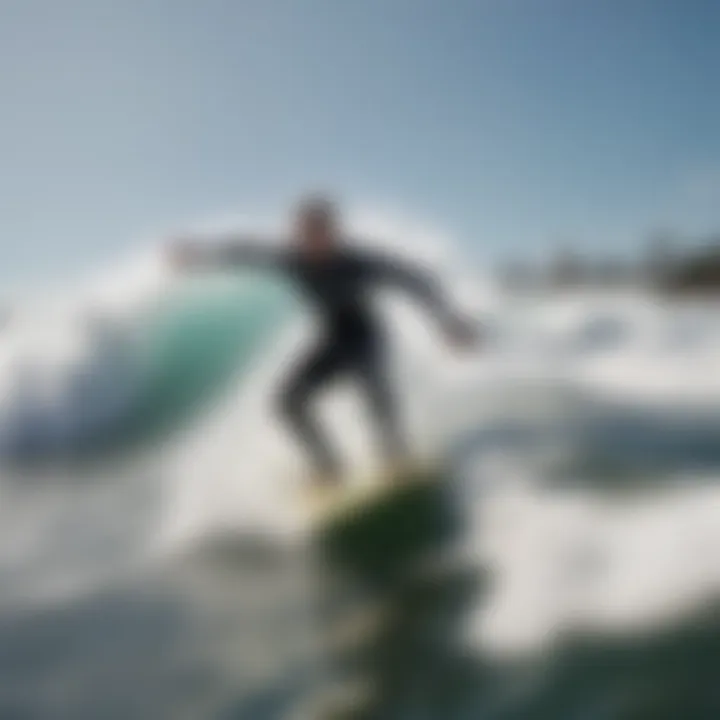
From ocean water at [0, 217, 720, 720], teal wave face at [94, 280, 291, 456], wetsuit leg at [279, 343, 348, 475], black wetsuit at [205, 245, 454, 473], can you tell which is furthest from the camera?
teal wave face at [94, 280, 291, 456]

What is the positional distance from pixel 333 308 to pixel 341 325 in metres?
0.09

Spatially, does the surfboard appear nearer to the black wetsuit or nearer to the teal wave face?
the black wetsuit

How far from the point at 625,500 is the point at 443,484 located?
2.44ft

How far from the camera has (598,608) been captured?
2461mm

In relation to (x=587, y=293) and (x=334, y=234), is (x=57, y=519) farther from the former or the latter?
(x=587, y=293)

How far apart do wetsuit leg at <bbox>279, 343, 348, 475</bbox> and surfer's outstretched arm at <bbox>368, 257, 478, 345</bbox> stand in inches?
16.1

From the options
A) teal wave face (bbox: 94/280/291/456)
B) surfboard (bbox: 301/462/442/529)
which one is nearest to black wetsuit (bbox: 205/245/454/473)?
surfboard (bbox: 301/462/442/529)

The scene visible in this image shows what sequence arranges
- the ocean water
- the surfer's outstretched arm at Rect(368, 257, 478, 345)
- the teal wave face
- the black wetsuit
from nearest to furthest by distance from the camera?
1. the ocean water
2. the surfer's outstretched arm at Rect(368, 257, 478, 345)
3. the black wetsuit
4. the teal wave face

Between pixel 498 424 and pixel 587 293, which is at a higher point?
pixel 587 293

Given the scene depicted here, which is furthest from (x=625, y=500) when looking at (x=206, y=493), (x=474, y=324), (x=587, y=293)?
(x=587, y=293)

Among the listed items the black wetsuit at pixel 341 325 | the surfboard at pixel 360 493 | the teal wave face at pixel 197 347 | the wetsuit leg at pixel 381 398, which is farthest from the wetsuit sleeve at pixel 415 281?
the teal wave face at pixel 197 347

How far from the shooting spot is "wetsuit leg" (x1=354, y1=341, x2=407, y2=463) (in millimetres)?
3502

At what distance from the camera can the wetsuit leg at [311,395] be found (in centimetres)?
345

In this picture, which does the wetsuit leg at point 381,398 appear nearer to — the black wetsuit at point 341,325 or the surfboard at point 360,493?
the black wetsuit at point 341,325
